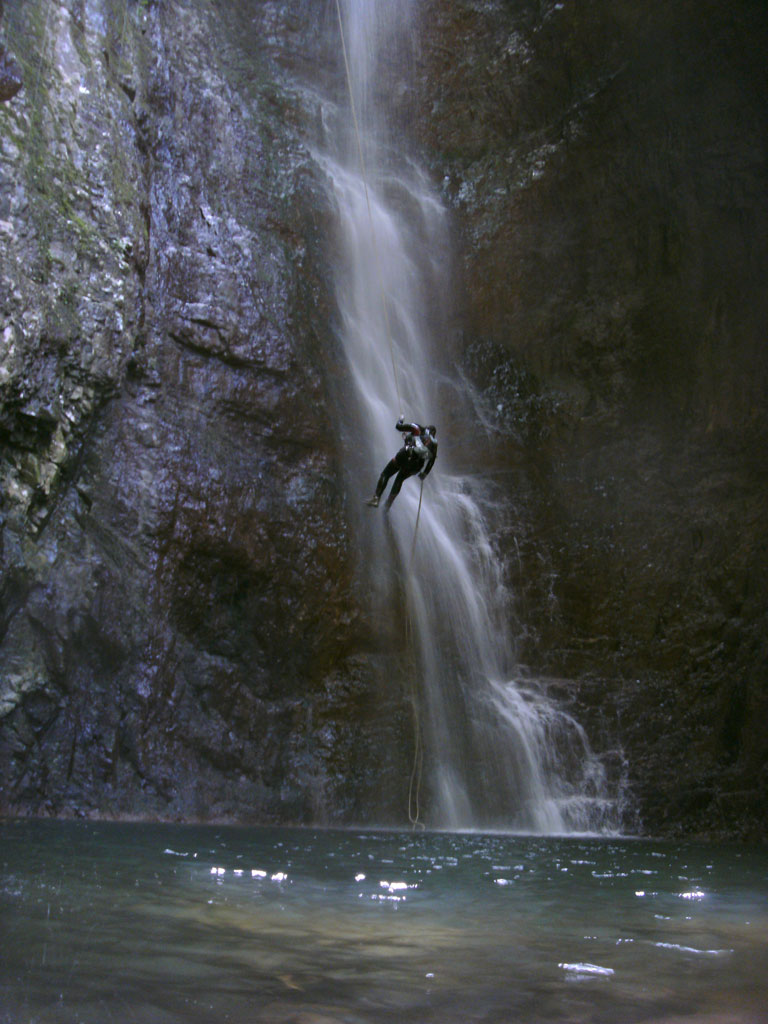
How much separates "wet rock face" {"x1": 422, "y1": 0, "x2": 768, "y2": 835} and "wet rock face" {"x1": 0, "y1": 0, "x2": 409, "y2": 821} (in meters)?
3.10

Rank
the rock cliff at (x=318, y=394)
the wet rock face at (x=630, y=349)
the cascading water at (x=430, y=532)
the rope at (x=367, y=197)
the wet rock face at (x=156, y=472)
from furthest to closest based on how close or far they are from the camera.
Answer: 1. the rope at (x=367, y=197)
2. the wet rock face at (x=630, y=349)
3. the cascading water at (x=430, y=532)
4. the rock cliff at (x=318, y=394)
5. the wet rock face at (x=156, y=472)

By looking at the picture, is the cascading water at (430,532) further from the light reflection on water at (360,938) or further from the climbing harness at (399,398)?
the light reflection on water at (360,938)

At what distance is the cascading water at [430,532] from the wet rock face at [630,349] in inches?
21.5

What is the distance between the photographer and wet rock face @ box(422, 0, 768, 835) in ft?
37.5

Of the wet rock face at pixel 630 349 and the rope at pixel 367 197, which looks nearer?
the wet rock face at pixel 630 349

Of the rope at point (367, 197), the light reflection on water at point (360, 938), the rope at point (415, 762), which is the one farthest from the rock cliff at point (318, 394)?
the light reflection on water at point (360, 938)

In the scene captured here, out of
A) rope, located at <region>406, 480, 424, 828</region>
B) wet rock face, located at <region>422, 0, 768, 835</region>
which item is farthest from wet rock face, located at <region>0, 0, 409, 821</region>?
wet rock face, located at <region>422, 0, 768, 835</region>

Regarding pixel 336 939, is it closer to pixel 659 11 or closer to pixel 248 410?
pixel 248 410

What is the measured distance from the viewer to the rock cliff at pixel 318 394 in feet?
31.1

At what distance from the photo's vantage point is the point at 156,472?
33.8 feet

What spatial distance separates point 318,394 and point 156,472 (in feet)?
8.27

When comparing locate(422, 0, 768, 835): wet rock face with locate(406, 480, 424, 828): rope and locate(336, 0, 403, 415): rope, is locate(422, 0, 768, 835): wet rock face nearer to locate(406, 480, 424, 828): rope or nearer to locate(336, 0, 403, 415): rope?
locate(336, 0, 403, 415): rope

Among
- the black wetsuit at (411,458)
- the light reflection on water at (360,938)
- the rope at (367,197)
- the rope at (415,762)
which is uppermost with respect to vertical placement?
the rope at (367,197)

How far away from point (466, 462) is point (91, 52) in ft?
23.8
